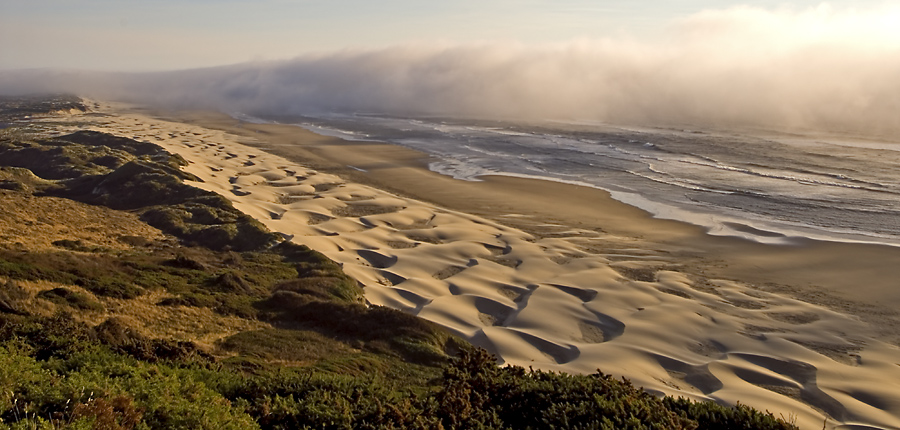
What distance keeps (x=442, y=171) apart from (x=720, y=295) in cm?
2741

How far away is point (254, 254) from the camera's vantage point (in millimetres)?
21953

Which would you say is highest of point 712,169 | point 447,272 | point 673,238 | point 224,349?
point 712,169

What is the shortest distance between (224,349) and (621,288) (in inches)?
517

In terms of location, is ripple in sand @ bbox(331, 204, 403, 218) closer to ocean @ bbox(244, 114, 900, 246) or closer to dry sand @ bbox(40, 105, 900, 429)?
dry sand @ bbox(40, 105, 900, 429)

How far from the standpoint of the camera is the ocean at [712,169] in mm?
30891

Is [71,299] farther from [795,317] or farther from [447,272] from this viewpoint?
[795,317]

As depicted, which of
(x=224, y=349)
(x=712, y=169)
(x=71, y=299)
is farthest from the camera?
(x=712, y=169)

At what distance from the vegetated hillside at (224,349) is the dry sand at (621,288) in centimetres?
293

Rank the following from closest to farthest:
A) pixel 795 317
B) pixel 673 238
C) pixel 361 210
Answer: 1. pixel 795 317
2. pixel 673 238
3. pixel 361 210

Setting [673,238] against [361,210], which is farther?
[361,210]

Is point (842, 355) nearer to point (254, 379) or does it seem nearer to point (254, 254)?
point (254, 379)

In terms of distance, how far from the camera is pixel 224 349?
41.2ft

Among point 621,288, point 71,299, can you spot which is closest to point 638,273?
point 621,288

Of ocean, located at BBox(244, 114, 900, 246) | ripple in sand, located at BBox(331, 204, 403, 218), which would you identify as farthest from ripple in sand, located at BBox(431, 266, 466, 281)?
ocean, located at BBox(244, 114, 900, 246)
